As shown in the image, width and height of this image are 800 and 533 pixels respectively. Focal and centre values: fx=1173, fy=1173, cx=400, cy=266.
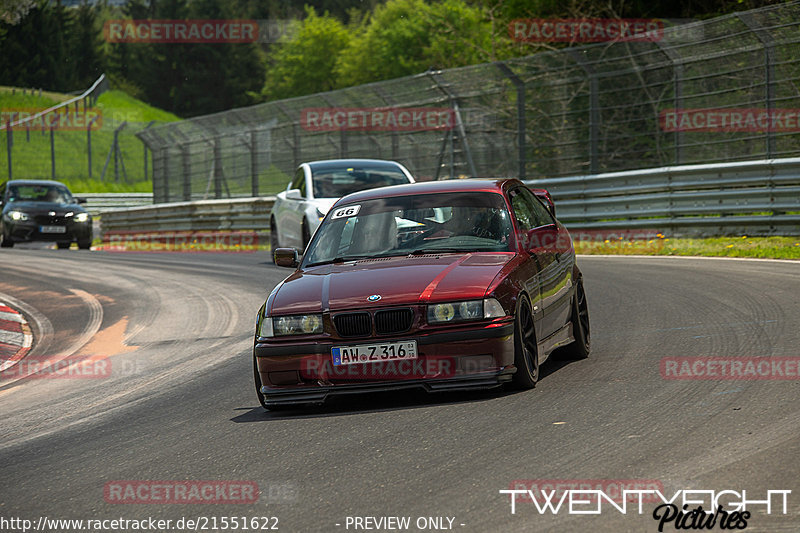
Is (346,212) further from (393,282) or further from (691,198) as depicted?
(691,198)

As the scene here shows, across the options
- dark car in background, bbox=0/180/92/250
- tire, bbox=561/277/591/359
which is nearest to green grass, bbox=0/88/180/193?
dark car in background, bbox=0/180/92/250

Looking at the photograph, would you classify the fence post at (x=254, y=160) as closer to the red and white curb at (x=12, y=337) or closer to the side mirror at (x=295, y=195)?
the side mirror at (x=295, y=195)

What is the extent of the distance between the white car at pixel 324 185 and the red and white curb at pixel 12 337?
192 inches

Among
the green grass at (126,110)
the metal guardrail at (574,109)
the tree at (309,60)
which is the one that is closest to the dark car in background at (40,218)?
the metal guardrail at (574,109)

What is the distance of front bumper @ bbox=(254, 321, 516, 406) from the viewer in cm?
663

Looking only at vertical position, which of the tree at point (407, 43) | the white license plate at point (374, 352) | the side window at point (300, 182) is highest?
the tree at point (407, 43)

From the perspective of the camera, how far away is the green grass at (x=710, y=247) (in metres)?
16.3

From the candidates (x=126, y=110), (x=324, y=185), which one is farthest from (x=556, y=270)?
(x=126, y=110)

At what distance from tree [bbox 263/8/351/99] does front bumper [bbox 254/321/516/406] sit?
367ft

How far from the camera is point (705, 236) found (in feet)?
60.8

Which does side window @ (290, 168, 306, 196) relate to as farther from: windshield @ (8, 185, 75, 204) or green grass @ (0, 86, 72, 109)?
green grass @ (0, 86, 72, 109)

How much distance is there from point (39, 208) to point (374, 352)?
21944 mm

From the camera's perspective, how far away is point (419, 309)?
6.68 metres

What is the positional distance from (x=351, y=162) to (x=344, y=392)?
11562 millimetres
